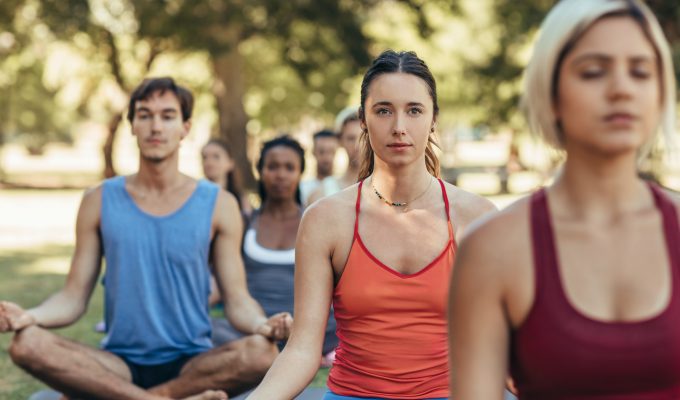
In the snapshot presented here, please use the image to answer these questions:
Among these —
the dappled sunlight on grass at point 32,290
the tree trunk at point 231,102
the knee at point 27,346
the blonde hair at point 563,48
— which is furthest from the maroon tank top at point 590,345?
the tree trunk at point 231,102

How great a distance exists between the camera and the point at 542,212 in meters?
1.91

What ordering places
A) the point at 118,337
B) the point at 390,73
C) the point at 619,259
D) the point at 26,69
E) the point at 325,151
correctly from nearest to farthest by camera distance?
1. the point at 619,259
2. the point at 390,73
3. the point at 118,337
4. the point at 325,151
5. the point at 26,69

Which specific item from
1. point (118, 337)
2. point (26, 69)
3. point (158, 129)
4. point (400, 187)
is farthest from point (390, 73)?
point (26, 69)

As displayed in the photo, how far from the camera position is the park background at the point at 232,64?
1873cm

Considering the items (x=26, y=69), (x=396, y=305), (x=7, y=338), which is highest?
(x=26, y=69)

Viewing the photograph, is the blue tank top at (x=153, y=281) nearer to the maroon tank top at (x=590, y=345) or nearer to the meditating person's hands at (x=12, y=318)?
the meditating person's hands at (x=12, y=318)

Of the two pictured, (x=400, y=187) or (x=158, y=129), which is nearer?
(x=400, y=187)

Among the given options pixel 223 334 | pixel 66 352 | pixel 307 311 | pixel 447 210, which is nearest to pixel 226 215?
pixel 66 352

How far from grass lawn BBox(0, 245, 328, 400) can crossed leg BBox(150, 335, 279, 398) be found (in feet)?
4.29

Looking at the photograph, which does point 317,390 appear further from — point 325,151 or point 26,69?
point 26,69

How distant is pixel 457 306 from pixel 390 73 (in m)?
2.03

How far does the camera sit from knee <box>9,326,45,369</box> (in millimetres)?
4957

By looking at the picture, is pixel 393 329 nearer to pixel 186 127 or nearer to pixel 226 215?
pixel 226 215

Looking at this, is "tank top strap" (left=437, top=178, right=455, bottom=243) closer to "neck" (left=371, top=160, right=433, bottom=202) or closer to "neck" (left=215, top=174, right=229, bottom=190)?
"neck" (left=371, top=160, right=433, bottom=202)
